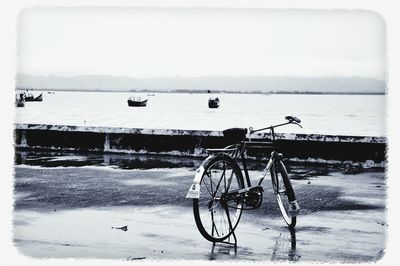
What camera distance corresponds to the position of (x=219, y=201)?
5.76 metres

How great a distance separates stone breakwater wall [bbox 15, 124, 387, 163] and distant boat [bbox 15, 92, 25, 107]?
15.1 ft

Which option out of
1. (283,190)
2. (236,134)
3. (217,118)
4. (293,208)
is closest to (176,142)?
(283,190)

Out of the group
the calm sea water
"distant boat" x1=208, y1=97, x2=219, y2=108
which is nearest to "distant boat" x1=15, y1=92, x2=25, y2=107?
the calm sea water

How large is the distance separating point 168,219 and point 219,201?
111cm

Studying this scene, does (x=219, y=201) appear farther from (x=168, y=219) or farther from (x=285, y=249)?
(x=168, y=219)

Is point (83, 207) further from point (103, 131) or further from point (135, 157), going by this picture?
point (103, 131)

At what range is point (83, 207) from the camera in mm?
7309

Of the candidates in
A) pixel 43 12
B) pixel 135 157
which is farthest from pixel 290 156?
pixel 43 12

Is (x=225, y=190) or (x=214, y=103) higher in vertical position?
(x=214, y=103)

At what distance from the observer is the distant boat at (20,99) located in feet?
19.0

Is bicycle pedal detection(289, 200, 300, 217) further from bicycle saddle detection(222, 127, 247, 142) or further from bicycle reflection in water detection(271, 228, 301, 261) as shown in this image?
bicycle saddle detection(222, 127, 247, 142)

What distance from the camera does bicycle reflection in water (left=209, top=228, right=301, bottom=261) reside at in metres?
5.27

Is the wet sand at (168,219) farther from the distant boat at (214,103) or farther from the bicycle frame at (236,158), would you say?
the distant boat at (214,103)

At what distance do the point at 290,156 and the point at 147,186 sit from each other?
133 inches
